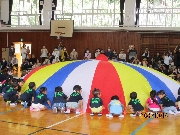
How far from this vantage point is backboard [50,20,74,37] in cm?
1569

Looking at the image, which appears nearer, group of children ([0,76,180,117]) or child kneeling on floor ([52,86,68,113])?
group of children ([0,76,180,117])

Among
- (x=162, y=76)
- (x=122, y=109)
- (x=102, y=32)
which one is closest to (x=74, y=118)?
(x=122, y=109)

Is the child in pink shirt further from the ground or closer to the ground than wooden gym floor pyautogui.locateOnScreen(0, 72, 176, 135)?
further from the ground

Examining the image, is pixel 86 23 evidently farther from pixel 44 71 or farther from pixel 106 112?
pixel 106 112

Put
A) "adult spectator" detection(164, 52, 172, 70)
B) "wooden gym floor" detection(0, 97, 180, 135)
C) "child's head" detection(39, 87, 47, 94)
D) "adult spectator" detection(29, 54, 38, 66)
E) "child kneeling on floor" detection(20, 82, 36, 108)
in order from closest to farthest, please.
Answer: "wooden gym floor" detection(0, 97, 180, 135), "child's head" detection(39, 87, 47, 94), "child kneeling on floor" detection(20, 82, 36, 108), "adult spectator" detection(164, 52, 172, 70), "adult spectator" detection(29, 54, 38, 66)

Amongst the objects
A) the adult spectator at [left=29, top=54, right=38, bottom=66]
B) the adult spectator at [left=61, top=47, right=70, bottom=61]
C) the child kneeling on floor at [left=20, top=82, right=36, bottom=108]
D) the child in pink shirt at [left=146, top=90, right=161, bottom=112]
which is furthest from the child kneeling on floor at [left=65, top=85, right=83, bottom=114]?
the adult spectator at [left=29, top=54, right=38, bottom=66]

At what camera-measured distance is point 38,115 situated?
233 inches

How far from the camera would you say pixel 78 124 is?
205 inches

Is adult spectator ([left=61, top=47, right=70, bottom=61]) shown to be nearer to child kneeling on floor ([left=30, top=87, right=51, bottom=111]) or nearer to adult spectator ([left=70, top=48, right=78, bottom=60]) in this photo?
adult spectator ([left=70, top=48, right=78, bottom=60])

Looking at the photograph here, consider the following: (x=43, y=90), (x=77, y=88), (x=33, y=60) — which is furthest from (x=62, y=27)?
(x=77, y=88)

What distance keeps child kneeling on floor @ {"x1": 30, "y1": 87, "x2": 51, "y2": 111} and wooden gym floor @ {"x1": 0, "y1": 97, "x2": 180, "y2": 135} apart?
174 millimetres

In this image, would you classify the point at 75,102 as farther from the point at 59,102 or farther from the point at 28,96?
the point at 28,96

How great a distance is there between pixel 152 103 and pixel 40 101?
2.44 meters

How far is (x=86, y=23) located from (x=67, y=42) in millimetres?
1596
